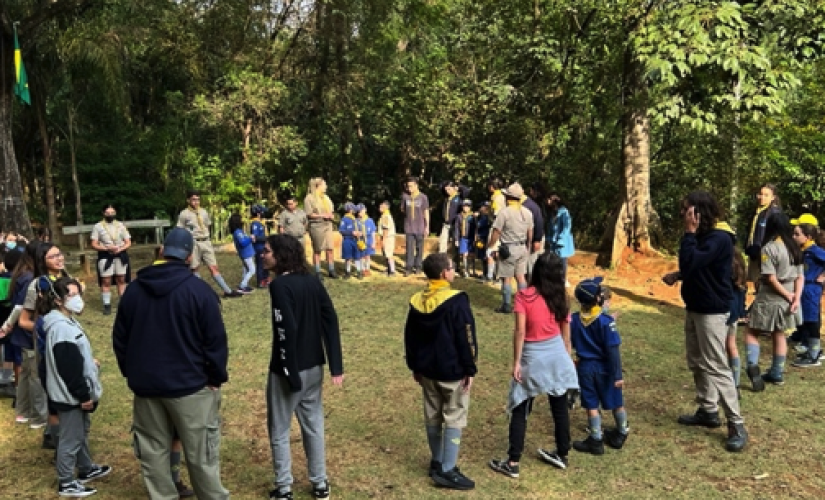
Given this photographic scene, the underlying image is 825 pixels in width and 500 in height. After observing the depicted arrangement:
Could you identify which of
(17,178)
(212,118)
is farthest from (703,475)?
(212,118)

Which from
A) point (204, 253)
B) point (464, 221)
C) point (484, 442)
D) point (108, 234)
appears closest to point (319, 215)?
point (204, 253)

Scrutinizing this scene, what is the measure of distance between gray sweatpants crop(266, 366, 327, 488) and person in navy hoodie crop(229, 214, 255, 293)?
6691 mm

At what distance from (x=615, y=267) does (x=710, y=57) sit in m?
5.55

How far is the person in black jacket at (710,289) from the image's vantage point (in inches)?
206

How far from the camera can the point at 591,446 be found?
17.2ft

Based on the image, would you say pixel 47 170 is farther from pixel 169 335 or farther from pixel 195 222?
pixel 169 335

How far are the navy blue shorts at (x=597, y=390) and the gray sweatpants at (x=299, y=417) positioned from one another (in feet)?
6.74

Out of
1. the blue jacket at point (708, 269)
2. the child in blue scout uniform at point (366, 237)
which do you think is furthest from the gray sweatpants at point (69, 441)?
the child in blue scout uniform at point (366, 237)

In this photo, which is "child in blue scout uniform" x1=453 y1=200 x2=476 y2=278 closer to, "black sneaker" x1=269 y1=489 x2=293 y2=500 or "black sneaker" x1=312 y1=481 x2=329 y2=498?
"black sneaker" x1=312 y1=481 x2=329 y2=498

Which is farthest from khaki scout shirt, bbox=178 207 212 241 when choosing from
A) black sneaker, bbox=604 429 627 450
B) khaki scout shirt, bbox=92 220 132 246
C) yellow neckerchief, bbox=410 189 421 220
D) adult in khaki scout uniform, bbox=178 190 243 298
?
black sneaker, bbox=604 429 627 450

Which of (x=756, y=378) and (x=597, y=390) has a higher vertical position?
(x=597, y=390)

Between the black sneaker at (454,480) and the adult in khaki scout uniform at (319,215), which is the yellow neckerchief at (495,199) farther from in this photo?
the black sneaker at (454,480)

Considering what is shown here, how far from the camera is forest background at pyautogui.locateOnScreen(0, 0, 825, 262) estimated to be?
1385 centimetres

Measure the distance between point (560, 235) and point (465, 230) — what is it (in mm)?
2402
